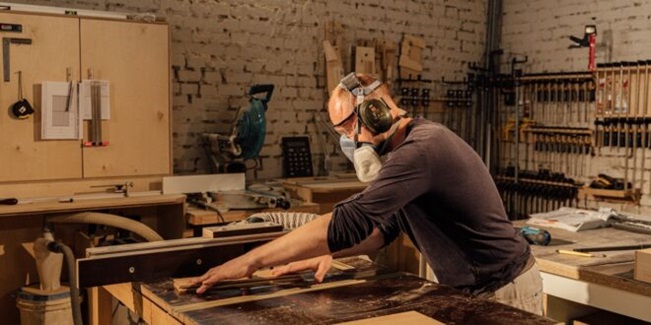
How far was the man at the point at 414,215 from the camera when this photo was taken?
6.98 feet

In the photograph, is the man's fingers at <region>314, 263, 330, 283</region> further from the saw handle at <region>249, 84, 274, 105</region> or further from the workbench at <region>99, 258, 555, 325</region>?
the saw handle at <region>249, 84, 274, 105</region>

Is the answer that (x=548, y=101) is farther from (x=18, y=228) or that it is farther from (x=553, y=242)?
(x=18, y=228)

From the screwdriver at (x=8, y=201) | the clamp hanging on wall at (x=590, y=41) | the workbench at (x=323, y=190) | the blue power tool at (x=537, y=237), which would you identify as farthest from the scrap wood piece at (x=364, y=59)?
the screwdriver at (x=8, y=201)

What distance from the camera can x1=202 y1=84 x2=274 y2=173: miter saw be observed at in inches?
179

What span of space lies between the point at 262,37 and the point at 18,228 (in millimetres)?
2353

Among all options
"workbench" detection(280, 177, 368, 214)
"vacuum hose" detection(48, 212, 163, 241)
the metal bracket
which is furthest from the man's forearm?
"workbench" detection(280, 177, 368, 214)

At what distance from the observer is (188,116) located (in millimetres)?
5043

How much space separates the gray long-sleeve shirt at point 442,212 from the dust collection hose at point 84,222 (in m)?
1.49

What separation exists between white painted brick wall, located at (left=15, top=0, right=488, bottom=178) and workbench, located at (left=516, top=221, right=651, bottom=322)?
9.02 feet

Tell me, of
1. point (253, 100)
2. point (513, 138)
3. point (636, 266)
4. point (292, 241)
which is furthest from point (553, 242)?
point (513, 138)

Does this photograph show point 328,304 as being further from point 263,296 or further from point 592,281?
point 592,281

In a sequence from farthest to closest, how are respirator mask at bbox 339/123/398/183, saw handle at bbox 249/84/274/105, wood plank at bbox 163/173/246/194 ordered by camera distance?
saw handle at bbox 249/84/274/105
wood plank at bbox 163/173/246/194
respirator mask at bbox 339/123/398/183

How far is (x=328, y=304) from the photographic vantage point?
2035mm

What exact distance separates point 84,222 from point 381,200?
2.25 metres
